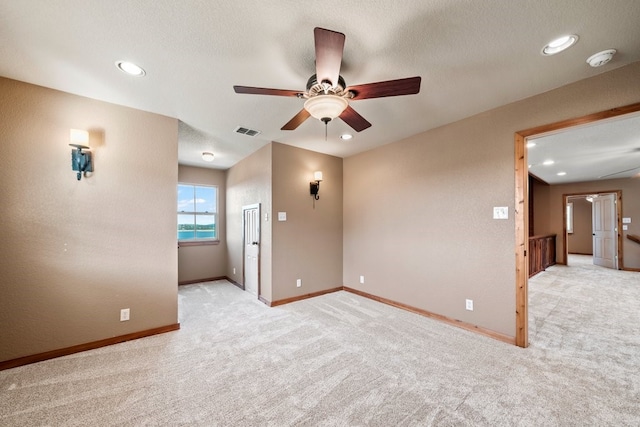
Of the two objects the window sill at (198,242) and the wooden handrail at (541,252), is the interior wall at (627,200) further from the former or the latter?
the window sill at (198,242)

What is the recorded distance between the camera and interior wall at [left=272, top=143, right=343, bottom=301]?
4.18 meters

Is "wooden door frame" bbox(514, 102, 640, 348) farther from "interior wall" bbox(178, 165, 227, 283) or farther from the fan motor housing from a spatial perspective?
"interior wall" bbox(178, 165, 227, 283)

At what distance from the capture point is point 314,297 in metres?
4.50

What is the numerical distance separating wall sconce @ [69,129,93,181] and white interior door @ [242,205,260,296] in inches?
91.4

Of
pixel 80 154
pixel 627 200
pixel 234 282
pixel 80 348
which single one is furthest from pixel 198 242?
pixel 627 200

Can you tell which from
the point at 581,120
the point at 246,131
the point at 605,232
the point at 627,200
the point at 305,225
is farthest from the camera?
the point at 605,232

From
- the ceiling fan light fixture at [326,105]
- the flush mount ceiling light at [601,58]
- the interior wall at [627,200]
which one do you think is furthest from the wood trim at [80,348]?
the interior wall at [627,200]

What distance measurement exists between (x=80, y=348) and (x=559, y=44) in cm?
520

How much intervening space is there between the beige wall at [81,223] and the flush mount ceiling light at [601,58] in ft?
14.2

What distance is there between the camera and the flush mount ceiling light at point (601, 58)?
6.37 feet

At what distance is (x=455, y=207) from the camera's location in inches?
132

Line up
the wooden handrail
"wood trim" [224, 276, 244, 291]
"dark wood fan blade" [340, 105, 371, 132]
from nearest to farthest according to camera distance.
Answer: "dark wood fan blade" [340, 105, 371, 132]
"wood trim" [224, 276, 244, 291]
the wooden handrail

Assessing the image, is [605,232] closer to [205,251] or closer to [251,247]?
[251,247]

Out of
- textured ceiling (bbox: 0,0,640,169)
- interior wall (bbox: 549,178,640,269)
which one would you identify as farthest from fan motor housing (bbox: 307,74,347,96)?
interior wall (bbox: 549,178,640,269)
